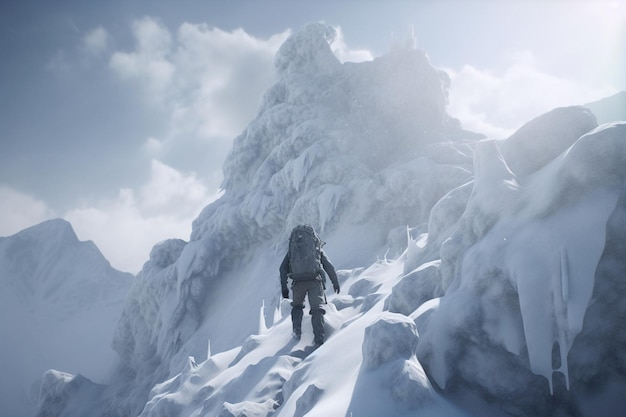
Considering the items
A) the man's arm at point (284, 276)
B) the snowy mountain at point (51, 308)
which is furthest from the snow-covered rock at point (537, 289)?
the snowy mountain at point (51, 308)

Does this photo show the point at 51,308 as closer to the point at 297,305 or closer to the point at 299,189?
the point at 299,189

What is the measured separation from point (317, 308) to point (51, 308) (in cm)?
5965

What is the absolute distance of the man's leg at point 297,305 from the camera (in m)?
6.50

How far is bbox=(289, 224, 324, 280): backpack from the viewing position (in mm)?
6453

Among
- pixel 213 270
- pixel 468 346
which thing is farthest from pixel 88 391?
pixel 468 346

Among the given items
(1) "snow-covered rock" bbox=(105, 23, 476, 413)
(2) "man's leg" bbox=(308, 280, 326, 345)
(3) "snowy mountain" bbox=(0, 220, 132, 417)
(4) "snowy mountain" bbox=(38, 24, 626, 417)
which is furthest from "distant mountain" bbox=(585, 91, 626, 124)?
(3) "snowy mountain" bbox=(0, 220, 132, 417)

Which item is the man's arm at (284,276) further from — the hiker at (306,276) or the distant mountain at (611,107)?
the distant mountain at (611,107)

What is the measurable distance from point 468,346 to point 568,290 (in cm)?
131

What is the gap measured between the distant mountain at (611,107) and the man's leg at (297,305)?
44.1m

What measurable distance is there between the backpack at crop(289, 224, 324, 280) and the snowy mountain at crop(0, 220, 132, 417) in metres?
42.1

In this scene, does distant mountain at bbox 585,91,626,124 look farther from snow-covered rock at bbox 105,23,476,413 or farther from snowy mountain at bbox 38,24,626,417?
snowy mountain at bbox 38,24,626,417

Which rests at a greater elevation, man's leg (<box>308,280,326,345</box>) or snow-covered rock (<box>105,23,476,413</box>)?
snow-covered rock (<box>105,23,476,413</box>)

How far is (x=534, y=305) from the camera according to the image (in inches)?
131

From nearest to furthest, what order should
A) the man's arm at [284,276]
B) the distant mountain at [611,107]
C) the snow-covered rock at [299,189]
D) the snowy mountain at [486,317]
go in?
the snowy mountain at [486,317]
the man's arm at [284,276]
the snow-covered rock at [299,189]
the distant mountain at [611,107]
